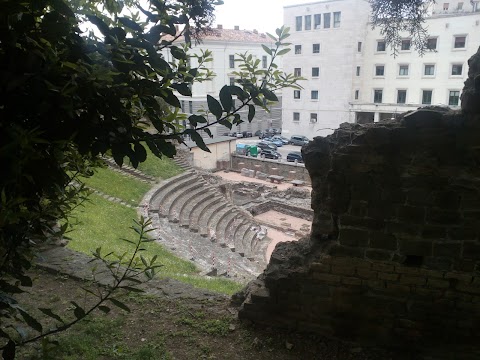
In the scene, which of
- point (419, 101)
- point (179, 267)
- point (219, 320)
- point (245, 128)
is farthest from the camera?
point (245, 128)

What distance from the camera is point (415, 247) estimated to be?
346 centimetres

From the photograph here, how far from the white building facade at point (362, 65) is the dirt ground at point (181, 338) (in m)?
22.0

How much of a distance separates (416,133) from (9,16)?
296 centimetres

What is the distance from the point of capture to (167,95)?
2.09m

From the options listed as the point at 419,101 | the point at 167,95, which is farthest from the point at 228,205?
the point at 419,101

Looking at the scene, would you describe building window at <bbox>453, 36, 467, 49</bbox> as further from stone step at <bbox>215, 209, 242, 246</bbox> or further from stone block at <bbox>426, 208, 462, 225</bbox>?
stone block at <bbox>426, 208, 462, 225</bbox>

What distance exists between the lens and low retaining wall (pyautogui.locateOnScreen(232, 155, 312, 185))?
22.0 meters

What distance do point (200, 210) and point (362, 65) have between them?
58.0 feet

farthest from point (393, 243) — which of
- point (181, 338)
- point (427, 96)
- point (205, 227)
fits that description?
point (427, 96)

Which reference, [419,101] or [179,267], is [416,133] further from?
[419,101]

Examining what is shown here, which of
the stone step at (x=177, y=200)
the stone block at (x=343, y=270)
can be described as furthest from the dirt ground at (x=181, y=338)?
the stone step at (x=177, y=200)

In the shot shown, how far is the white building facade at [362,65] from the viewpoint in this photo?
23031 mm

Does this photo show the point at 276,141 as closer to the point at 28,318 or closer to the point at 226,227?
the point at 226,227

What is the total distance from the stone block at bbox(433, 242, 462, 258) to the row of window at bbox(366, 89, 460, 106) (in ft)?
75.8
